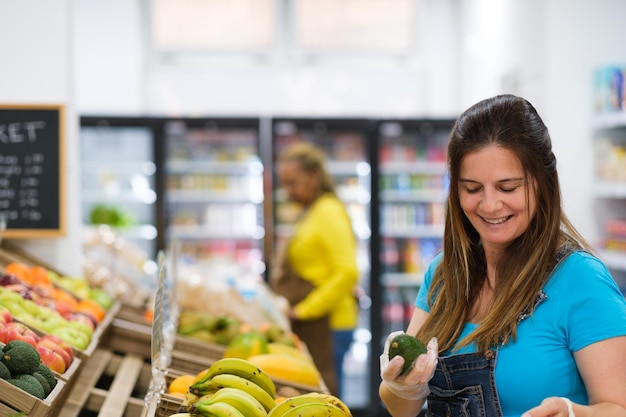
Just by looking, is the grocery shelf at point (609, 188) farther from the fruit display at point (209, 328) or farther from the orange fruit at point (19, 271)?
the orange fruit at point (19, 271)

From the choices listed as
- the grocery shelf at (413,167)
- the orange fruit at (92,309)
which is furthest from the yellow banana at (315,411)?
the grocery shelf at (413,167)

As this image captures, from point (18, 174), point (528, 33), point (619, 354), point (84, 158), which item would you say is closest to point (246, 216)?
point (84, 158)

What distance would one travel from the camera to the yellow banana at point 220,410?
1.80m

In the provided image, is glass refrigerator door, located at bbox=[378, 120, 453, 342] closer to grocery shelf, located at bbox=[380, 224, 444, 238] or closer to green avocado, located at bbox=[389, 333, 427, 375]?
grocery shelf, located at bbox=[380, 224, 444, 238]

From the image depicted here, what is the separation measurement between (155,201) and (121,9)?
230 centimetres

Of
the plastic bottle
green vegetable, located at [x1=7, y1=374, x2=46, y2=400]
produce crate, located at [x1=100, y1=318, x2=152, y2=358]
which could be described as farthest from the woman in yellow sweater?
green vegetable, located at [x1=7, y1=374, x2=46, y2=400]

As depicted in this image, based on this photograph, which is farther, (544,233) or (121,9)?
(121,9)

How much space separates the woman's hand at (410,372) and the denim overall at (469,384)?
0.22ft

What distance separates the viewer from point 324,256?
5094 millimetres

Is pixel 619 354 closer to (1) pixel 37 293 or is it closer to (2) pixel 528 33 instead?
(1) pixel 37 293

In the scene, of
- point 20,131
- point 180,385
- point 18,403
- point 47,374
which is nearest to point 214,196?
point 20,131

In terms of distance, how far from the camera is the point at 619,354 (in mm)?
1740

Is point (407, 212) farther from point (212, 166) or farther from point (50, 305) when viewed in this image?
point (50, 305)

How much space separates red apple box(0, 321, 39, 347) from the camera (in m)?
2.05
